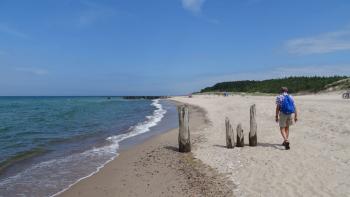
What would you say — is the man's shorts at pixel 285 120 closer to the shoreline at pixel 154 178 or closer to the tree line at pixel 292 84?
the shoreline at pixel 154 178

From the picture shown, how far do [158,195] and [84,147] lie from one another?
8.38 m

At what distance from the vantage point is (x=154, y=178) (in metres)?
9.37

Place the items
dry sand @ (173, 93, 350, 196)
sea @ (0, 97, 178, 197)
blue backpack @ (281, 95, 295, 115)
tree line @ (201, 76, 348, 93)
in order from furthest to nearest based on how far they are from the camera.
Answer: tree line @ (201, 76, 348, 93), blue backpack @ (281, 95, 295, 115), sea @ (0, 97, 178, 197), dry sand @ (173, 93, 350, 196)

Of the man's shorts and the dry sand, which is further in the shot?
the man's shorts

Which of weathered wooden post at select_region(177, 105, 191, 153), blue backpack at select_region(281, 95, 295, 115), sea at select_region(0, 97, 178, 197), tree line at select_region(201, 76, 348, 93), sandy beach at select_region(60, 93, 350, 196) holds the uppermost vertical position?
tree line at select_region(201, 76, 348, 93)

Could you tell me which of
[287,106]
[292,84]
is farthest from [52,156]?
[292,84]

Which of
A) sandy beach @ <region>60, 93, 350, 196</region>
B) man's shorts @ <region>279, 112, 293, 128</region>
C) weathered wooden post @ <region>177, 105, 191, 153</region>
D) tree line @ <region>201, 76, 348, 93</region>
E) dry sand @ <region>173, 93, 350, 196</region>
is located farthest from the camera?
tree line @ <region>201, 76, 348, 93</region>

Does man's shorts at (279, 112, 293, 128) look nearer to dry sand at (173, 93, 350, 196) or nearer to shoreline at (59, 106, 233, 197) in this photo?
dry sand at (173, 93, 350, 196)

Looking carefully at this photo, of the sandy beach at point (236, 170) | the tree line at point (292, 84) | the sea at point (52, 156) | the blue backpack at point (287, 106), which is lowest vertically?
the sea at point (52, 156)

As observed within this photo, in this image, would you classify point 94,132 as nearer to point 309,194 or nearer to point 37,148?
point 37,148

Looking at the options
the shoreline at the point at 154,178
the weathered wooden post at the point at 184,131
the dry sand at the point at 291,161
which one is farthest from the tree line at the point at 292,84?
the shoreline at the point at 154,178

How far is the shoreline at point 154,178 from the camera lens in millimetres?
8102

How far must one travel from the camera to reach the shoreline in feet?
26.6

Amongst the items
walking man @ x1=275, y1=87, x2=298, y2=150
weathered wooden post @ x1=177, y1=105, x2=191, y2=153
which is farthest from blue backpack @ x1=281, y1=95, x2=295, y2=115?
weathered wooden post @ x1=177, y1=105, x2=191, y2=153
